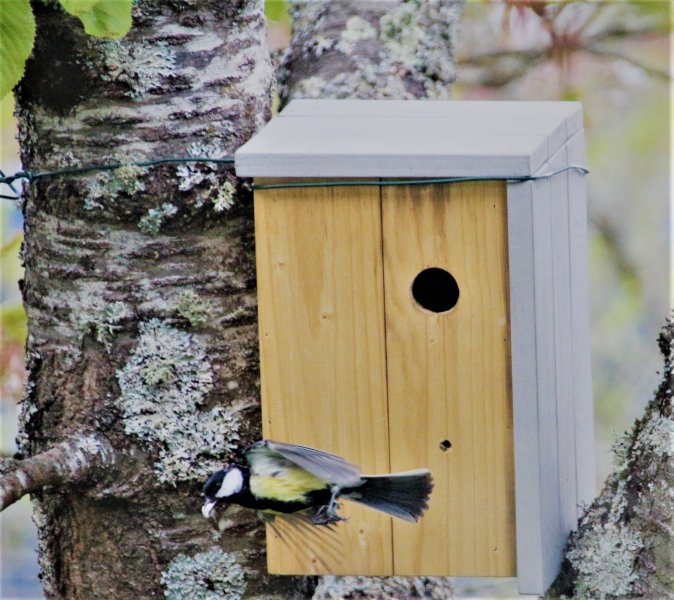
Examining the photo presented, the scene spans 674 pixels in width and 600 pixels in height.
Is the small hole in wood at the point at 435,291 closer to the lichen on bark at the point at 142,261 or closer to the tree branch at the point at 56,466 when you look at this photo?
the lichen on bark at the point at 142,261

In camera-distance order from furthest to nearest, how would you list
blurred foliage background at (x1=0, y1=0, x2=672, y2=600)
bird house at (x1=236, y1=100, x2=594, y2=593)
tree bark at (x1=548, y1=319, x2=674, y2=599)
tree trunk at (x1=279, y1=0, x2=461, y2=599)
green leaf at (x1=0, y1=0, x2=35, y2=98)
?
1. blurred foliage background at (x1=0, y1=0, x2=672, y2=600)
2. tree trunk at (x1=279, y1=0, x2=461, y2=599)
3. tree bark at (x1=548, y1=319, x2=674, y2=599)
4. bird house at (x1=236, y1=100, x2=594, y2=593)
5. green leaf at (x1=0, y1=0, x2=35, y2=98)

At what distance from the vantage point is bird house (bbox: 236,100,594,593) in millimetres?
1406

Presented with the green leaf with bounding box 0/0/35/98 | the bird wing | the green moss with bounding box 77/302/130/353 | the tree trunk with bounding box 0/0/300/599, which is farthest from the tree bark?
the green leaf with bounding box 0/0/35/98

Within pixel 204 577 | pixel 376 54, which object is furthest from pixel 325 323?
pixel 376 54

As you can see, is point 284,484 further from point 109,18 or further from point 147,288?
point 109,18

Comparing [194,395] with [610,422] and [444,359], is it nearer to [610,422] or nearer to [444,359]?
[444,359]

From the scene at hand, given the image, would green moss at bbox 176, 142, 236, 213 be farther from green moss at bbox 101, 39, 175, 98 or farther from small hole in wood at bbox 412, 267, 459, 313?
small hole in wood at bbox 412, 267, 459, 313

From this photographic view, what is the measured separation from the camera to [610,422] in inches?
151

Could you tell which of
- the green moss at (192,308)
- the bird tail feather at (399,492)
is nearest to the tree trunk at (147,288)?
the green moss at (192,308)

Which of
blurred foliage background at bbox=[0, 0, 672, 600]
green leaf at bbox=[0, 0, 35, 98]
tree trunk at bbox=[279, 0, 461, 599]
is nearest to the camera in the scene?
green leaf at bbox=[0, 0, 35, 98]

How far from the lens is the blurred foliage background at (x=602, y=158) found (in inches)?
110

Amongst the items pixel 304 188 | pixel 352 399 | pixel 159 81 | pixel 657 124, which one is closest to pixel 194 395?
pixel 352 399

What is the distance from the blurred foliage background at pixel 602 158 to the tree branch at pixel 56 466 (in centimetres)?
66

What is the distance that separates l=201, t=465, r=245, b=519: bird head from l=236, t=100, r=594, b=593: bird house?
0.09 m
